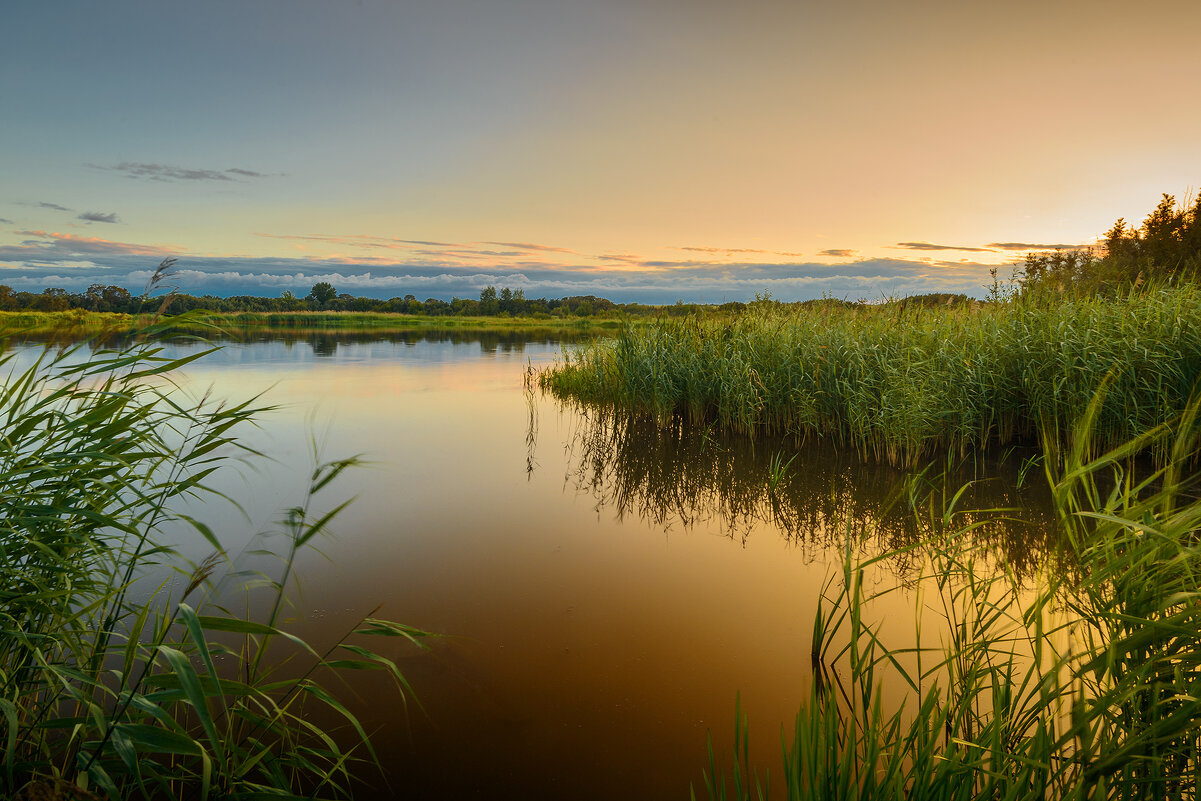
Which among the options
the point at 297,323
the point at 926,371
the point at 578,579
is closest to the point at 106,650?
the point at 578,579

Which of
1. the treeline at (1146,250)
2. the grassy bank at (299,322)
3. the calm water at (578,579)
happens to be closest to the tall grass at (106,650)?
the grassy bank at (299,322)

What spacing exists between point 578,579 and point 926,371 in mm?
6653

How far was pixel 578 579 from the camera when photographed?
502 cm

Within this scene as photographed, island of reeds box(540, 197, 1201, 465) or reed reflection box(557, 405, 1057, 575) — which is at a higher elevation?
island of reeds box(540, 197, 1201, 465)

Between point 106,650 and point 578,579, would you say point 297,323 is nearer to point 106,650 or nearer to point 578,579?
point 578,579

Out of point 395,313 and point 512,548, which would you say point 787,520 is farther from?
point 395,313

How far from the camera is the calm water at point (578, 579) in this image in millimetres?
3039

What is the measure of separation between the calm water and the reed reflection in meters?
0.04

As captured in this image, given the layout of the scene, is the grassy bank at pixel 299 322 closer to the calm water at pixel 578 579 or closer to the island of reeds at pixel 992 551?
the calm water at pixel 578 579

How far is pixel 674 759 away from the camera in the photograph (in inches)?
115

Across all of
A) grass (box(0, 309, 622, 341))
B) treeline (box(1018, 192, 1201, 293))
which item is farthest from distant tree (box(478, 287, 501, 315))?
treeline (box(1018, 192, 1201, 293))

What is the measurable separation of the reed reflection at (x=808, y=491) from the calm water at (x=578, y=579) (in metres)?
0.04

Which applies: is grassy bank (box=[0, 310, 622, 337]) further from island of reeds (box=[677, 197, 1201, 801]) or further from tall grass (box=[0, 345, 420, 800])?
island of reeds (box=[677, 197, 1201, 801])

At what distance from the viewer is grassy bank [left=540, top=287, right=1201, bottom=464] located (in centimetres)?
773
